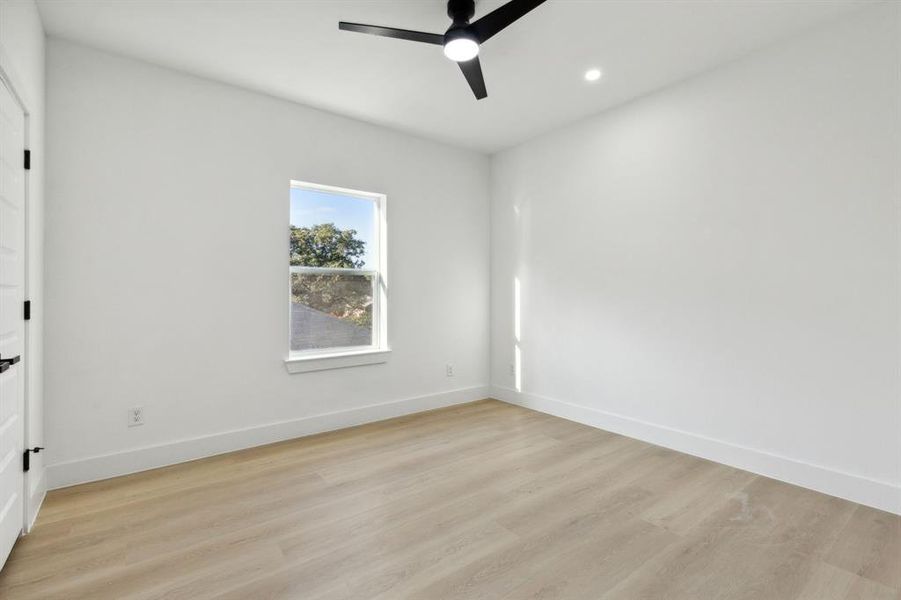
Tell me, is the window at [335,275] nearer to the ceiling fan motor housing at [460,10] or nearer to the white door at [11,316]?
the white door at [11,316]

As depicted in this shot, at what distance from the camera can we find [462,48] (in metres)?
2.22

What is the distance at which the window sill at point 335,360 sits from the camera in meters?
3.51

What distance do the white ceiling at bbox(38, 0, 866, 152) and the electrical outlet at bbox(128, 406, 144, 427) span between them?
7.70 feet

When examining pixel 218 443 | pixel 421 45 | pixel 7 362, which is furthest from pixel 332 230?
pixel 7 362

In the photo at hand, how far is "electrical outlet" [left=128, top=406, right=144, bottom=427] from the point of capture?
283 centimetres

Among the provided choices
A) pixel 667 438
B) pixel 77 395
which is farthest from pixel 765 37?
pixel 77 395

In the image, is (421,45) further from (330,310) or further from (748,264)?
(748,264)

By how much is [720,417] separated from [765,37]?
98.5 inches

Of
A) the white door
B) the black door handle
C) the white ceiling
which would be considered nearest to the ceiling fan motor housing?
the white ceiling

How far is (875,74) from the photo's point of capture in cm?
237

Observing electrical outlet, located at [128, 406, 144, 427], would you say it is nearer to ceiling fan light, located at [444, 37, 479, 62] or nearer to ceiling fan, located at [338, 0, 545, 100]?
ceiling fan, located at [338, 0, 545, 100]

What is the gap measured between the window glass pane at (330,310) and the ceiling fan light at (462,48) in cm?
218

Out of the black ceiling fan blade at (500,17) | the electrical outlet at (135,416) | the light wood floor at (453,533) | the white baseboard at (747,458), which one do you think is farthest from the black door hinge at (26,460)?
the white baseboard at (747,458)

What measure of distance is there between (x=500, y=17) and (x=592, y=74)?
4.31 feet
